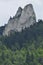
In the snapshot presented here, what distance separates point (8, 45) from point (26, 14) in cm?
1352

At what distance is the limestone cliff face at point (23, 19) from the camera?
154500mm

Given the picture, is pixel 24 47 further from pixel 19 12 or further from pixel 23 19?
pixel 19 12

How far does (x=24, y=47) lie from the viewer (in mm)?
141000

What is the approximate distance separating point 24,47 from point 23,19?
15.1 metres

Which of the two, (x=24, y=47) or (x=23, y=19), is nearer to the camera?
(x=24, y=47)

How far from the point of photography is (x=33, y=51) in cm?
13625

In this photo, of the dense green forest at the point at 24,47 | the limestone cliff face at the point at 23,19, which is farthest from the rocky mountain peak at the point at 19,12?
the dense green forest at the point at 24,47

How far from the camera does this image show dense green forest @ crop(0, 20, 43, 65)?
12706 centimetres

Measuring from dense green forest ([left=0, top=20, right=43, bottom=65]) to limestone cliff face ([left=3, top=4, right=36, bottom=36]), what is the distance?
1.93 meters

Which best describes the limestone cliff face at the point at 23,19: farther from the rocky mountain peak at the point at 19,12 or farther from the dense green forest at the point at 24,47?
the dense green forest at the point at 24,47

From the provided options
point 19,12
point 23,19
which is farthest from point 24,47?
point 19,12

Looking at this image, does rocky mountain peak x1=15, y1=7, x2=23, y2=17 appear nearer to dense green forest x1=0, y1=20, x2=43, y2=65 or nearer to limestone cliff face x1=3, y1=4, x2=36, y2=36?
limestone cliff face x1=3, y1=4, x2=36, y2=36

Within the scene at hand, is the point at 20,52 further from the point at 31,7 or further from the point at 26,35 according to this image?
the point at 31,7

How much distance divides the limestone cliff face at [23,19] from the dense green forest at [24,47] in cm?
193
